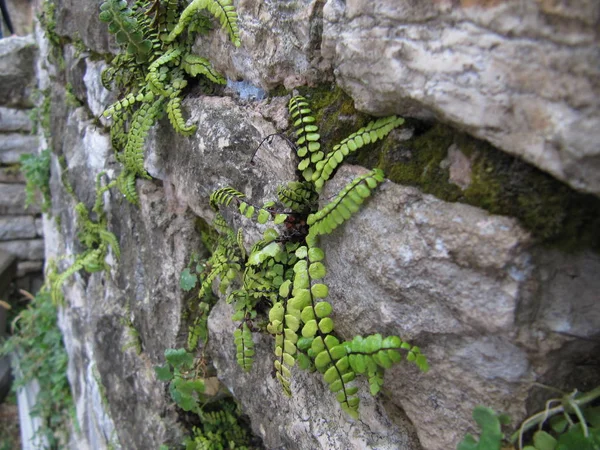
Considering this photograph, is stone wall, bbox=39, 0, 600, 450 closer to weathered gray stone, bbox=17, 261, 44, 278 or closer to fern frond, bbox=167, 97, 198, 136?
fern frond, bbox=167, 97, 198, 136

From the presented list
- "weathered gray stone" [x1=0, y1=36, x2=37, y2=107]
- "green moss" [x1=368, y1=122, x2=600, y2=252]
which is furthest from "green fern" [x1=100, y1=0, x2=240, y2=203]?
"weathered gray stone" [x1=0, y1=36, x2=37, y2=107]

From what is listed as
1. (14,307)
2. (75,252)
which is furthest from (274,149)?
(14,307)

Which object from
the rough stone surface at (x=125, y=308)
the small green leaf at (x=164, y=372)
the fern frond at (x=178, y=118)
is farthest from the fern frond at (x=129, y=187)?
the small green leaf at (x=164, y=372)

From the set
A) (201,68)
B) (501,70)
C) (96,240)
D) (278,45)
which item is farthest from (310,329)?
(96,240)

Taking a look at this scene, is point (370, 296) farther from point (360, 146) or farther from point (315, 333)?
point (360, 146)

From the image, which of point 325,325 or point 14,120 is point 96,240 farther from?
point 14,120
